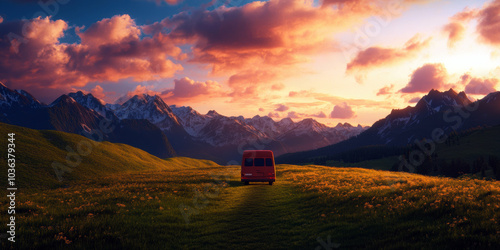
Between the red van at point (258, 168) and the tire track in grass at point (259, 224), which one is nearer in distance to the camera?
the tire track in grass at point (259, 224)

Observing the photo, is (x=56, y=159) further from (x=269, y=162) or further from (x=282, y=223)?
(x=282, y=223)

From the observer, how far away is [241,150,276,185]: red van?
34562mm

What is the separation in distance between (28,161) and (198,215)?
62905 millimetres

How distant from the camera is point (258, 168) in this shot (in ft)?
114

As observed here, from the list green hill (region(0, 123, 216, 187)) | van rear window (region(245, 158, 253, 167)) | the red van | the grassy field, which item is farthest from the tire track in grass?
green hill (region(0, 123, 216, 187))

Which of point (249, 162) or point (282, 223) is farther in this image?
point (249, 162)

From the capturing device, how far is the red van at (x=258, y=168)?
34.6 meters

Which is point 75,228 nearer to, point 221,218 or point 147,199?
point 221,218

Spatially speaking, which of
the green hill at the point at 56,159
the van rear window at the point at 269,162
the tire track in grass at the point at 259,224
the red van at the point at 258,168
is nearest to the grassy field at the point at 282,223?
the tire track in grass at the point at 259,224

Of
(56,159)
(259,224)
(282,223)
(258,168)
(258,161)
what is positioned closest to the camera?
(259,224)

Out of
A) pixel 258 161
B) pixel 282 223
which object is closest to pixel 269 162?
pixel 258 161

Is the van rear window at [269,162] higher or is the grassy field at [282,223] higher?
the van rear window at [269,162]

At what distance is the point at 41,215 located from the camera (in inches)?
562

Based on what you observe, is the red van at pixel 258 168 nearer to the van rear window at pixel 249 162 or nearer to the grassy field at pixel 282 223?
the van rear window at pixel 249 162
